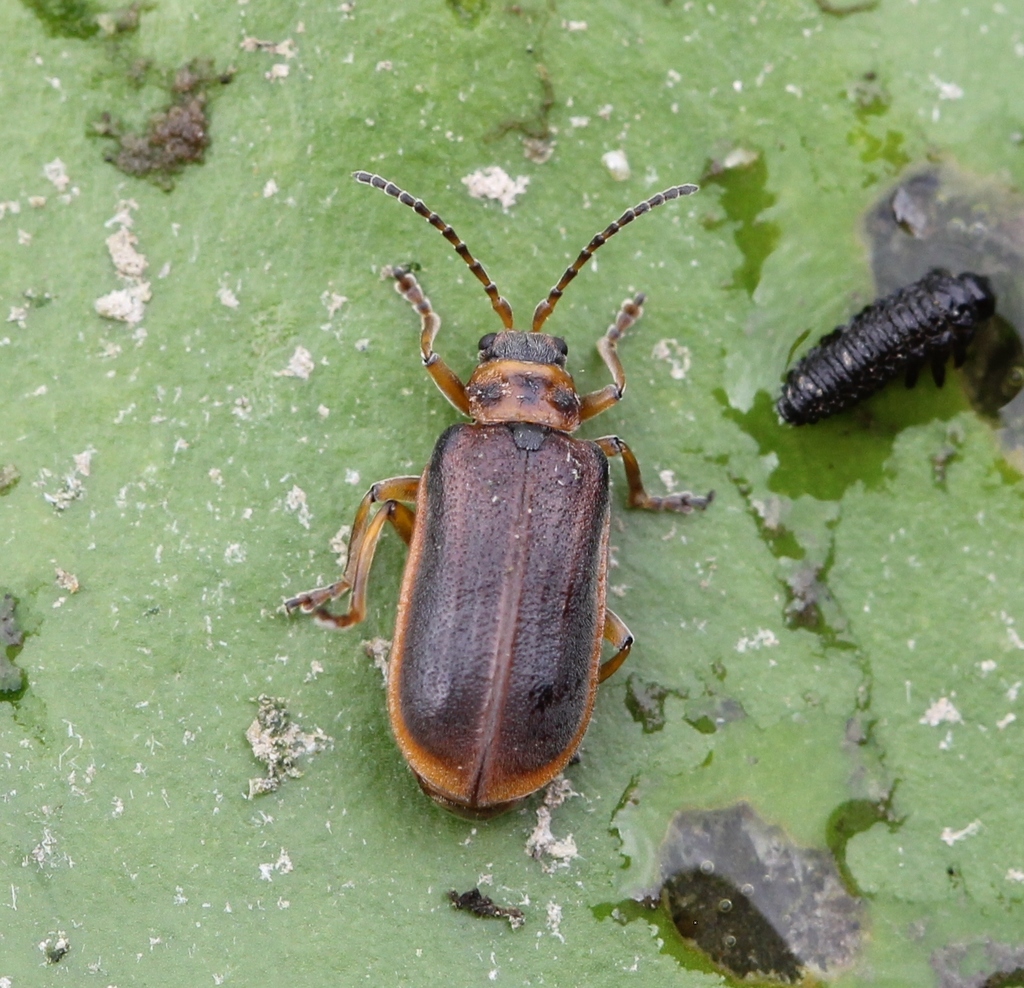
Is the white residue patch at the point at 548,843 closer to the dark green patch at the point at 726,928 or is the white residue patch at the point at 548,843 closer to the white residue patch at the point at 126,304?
the dark green patch at the point at 726,928

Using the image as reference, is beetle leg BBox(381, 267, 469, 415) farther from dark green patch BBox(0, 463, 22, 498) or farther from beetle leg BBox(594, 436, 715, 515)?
dark green patch BBox(0, 463, 22, 498)

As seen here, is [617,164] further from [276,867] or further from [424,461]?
[276,867]

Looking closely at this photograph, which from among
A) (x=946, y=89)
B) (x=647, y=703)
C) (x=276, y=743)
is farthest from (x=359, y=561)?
(x=946, y=89)

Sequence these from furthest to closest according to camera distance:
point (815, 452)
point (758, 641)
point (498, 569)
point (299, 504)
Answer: point (815, 452), point (758, 641), point (299, 504), point (498, 569)

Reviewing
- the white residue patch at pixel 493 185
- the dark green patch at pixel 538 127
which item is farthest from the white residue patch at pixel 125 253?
the dark green patch at pixel 538 127

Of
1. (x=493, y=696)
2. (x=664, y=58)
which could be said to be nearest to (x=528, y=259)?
(x=664, y=58)
